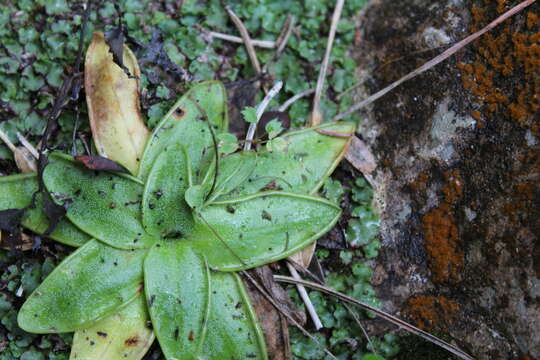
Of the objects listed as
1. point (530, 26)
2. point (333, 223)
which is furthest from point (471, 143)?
point (333, 223)

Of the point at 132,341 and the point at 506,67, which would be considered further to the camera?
the point at 506,67

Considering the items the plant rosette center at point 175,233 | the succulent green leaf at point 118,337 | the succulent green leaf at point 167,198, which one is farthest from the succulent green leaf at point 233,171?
the succulent green leaf at point 118,337

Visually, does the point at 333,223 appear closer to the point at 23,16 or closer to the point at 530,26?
the point at 530,26

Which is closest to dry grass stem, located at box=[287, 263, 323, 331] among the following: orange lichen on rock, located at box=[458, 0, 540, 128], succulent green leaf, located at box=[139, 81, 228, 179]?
succulent green leaf, located at box=[139, 81, 228, 179]

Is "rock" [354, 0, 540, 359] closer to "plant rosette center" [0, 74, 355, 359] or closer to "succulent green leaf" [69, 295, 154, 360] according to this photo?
"plant rosette center" [0, 74, 355, 359]

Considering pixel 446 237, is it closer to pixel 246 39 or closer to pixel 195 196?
pixel 195 196

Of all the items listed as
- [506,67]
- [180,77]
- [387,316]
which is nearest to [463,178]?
[506,67]
